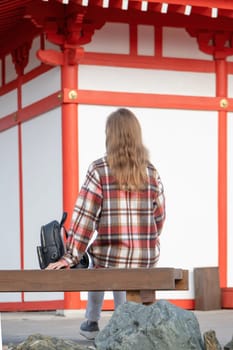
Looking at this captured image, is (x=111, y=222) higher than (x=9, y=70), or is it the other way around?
(x=9, y=70)

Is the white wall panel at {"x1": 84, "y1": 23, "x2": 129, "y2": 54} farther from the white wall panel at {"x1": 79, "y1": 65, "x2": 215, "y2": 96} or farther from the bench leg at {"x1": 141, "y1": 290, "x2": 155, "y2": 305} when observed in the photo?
the bench leg at {"x1": 141, "y1": 290, "x2": 155, "y2": 305}

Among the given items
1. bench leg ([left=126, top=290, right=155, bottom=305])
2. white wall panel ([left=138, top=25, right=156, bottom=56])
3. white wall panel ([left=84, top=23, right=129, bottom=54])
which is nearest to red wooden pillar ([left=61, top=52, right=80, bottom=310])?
white wall panel ([left=84, top=23, right=129, bottom=54])

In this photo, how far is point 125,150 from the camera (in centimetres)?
665

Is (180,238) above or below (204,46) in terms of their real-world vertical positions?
below

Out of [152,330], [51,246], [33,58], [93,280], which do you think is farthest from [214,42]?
[152,330]

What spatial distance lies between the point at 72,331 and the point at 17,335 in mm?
607

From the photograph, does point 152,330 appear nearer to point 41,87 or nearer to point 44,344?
point 44,344

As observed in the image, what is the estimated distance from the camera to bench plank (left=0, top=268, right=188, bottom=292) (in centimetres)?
635

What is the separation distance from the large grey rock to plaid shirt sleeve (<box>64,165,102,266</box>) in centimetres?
131

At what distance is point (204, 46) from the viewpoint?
38.6ft

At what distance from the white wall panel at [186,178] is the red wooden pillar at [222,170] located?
6cm

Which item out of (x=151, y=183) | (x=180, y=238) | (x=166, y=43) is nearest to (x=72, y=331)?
(x=151, y=183)

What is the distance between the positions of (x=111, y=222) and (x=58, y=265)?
0.44m

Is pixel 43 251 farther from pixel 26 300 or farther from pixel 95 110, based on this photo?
pixel 26 300
